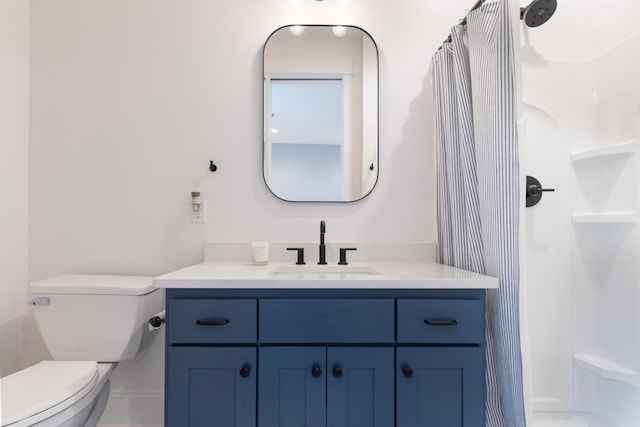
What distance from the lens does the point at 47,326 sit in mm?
1399

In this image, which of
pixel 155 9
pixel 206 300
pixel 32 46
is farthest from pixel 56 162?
pixel 206 300

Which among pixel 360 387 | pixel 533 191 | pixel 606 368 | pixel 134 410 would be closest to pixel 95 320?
pixel 134 410

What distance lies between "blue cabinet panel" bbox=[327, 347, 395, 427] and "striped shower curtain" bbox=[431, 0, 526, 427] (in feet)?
1.38

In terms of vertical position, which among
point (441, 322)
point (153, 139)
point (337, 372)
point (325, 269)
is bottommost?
point (337, 372)

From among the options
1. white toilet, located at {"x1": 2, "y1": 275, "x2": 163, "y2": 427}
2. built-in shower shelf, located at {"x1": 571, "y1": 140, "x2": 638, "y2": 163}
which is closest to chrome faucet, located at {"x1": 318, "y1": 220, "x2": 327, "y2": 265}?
white toilet, located at {"x1": 2, "y1": 275, "x2": 163, "y2": 427}

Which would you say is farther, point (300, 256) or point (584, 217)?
point (300, 256)

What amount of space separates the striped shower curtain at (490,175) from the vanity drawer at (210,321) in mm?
881

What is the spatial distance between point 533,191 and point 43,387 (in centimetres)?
211

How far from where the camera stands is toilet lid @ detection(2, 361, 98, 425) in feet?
3.21

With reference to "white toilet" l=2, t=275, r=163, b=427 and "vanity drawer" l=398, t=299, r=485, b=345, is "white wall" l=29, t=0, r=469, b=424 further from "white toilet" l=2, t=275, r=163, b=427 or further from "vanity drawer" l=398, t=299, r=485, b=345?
"vanity drawer" l=398, t=299, r=485, b=345

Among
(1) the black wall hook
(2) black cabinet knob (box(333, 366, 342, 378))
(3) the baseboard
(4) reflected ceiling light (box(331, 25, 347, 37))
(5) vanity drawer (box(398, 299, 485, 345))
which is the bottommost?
(3) the baseboard

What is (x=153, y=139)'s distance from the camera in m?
1.68

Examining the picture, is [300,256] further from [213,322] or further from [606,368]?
[606,368]

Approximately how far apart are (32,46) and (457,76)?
7.06ft
